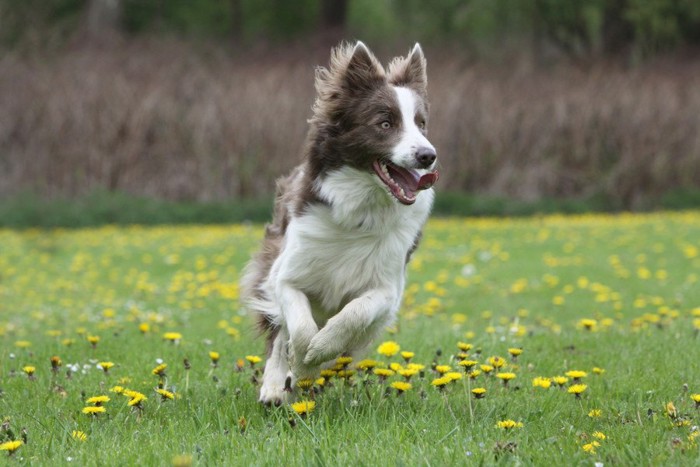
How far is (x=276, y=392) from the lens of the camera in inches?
182

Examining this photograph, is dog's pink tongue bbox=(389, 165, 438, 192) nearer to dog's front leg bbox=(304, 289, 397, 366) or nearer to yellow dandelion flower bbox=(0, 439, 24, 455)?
dog's front leg bbox=(304, 289, 397, 366)

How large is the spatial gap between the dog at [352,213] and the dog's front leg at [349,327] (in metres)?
0.01

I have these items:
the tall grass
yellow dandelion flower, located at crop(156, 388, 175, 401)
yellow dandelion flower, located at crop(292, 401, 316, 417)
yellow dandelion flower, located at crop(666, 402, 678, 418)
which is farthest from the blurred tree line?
yellow dandelion flower, located at crop(666, 402, 678, 418)

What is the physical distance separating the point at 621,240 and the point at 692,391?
Result: 10.2 metres

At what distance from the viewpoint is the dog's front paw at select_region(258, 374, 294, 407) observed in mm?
4551

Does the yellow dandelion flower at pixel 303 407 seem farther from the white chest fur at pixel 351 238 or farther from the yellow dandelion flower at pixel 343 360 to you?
the white chest fur at pixel 351 238

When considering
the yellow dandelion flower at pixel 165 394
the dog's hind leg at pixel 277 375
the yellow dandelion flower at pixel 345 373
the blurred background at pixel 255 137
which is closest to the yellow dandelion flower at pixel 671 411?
the yellow dandelion flower at pixel 345 373

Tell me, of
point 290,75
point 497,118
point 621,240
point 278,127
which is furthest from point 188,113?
→ point 621,240

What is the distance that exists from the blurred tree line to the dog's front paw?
21.9m

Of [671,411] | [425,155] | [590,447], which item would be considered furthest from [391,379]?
[590,447]

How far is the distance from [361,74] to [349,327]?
1465 mm

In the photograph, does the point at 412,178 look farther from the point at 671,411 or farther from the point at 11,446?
the point at 11,446

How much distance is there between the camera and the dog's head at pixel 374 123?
464 centimetres

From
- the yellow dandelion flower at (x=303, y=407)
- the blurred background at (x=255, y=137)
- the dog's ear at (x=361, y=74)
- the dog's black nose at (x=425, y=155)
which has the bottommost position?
the blurred background at (x=255, y=137)
